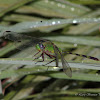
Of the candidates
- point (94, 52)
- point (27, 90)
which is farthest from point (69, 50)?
point (27, 90)

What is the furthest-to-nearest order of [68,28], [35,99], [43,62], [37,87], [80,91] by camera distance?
1. [68,28]
2. [37,87]
3. [35,99]
4. [80,91]
5. [43,62]

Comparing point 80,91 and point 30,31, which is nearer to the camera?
point 80,91

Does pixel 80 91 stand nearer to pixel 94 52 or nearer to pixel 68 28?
pixel 94 52

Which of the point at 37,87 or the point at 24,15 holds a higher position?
the point at 24,15

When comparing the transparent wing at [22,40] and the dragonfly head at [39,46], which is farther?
the dragonfly head at [39,46]

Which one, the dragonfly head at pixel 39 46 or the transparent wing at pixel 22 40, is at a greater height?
the transparent wing at pixel 22 40

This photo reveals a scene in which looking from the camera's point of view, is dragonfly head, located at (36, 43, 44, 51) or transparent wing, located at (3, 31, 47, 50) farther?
dragonfly head, located at (36, 43, 44, 51)

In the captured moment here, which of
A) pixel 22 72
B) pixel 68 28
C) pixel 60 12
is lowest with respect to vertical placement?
pixel 22 72

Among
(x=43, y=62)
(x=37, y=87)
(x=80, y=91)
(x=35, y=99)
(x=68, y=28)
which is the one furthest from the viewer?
(x=68, y=28)

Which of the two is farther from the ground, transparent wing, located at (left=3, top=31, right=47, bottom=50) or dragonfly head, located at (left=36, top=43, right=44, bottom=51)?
transparent wing, located at (left=3, top=31, right=47, bottom=50)
